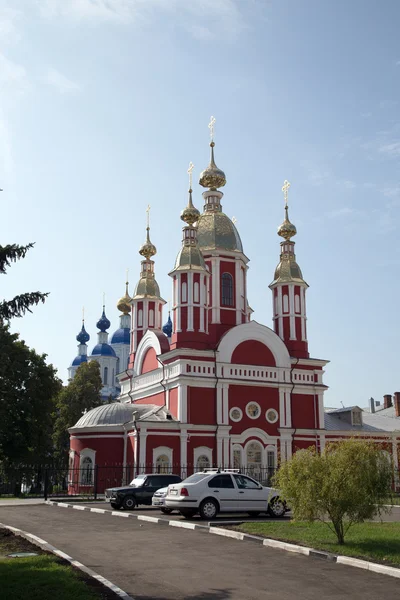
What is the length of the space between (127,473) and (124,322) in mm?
59151

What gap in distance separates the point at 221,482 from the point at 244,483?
0.68 m

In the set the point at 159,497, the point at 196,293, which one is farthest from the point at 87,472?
the point at 159,497

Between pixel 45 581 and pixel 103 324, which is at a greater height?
pixel 103 324

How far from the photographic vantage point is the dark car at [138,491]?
21.0 meters

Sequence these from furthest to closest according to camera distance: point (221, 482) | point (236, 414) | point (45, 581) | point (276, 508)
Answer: point (236, 414) → point (276, 508) → point (221, 482) → point (45, 581)

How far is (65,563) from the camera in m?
10.1

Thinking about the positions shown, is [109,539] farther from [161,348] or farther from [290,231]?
[290,231]

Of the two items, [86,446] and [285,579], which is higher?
[86,446]

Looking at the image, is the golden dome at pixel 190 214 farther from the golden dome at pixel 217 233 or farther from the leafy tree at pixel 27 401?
the leafy tree at pixel 27 401

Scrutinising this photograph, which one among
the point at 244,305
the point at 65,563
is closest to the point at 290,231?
the point at 244,305

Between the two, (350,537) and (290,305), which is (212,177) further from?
(350,537)

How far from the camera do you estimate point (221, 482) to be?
17.3m

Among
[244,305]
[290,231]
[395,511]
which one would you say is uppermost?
[290,231]

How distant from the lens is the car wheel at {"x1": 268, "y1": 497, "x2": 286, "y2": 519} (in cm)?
1753
